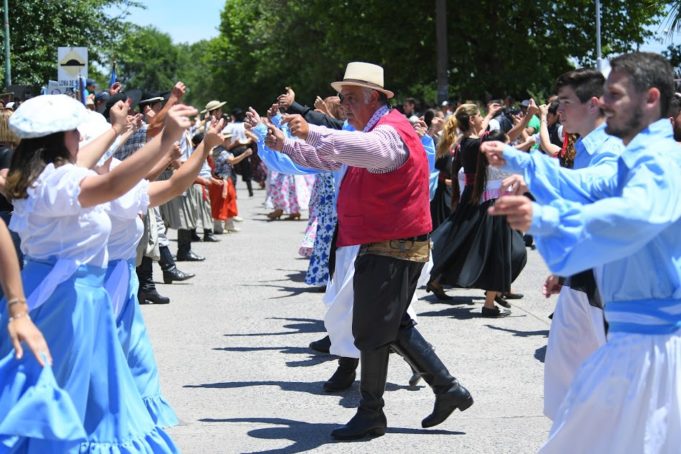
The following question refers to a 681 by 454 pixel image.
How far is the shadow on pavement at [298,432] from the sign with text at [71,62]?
13316 millimetres

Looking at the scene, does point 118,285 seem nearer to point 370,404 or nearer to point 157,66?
point 370,404

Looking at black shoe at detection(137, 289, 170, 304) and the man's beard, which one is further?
black shoe at detection(137, 289, 170, 304)

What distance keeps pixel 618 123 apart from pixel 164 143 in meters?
1.59

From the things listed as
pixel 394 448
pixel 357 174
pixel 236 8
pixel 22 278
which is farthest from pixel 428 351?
pixel 236 8

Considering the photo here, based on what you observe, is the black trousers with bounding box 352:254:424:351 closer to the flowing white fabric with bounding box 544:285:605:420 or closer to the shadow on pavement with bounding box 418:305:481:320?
the flowing white fabric with bounding box 544:285:605:420

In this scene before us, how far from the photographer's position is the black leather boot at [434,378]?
6.10 metres

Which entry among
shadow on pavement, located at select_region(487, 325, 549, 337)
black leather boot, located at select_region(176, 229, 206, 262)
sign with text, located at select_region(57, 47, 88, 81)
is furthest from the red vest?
sign with text, located at select_region(57, 47, 88, 81)

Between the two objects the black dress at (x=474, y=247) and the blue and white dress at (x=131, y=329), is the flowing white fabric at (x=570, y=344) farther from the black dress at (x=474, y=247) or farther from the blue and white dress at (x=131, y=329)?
the black dress at (x=474, y=247)

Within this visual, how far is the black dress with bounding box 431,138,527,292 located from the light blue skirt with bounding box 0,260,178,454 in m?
5.88

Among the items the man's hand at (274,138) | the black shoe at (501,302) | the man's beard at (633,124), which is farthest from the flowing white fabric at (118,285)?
the black shoe at (501,302)

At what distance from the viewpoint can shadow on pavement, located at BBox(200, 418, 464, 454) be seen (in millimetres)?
5887

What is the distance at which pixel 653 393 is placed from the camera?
11.8 ft

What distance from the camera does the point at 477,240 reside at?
33.5 feet

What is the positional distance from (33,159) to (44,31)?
27533 mm
